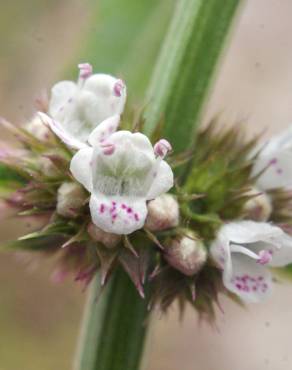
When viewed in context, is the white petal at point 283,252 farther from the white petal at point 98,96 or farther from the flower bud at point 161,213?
the white petal at point 98,96

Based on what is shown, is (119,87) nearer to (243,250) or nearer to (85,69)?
(85,69)

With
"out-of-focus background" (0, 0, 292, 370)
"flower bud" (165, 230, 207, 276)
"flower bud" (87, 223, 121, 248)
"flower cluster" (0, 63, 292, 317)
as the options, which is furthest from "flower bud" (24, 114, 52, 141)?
"out-of-focus background" (0, 0, 292, 370)

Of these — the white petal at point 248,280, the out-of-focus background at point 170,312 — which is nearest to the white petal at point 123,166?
the white petal at point 248,280

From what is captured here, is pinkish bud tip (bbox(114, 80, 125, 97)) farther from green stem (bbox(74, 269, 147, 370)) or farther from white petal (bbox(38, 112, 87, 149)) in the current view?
green stem (bbox(74, 269, 147, 370))

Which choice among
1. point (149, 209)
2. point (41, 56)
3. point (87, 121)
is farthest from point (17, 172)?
point (41, 56)

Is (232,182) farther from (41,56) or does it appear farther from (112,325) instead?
(41,56)

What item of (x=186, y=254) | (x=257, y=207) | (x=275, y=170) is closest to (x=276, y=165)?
(x=275, y=170)
